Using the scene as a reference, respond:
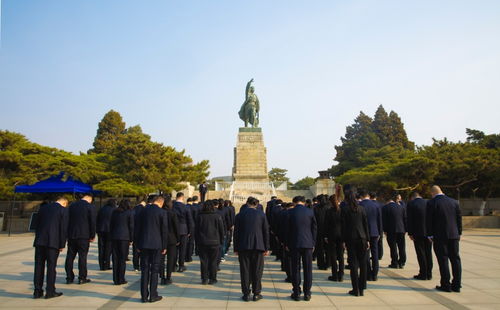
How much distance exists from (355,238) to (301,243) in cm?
100

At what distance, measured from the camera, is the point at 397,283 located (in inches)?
284

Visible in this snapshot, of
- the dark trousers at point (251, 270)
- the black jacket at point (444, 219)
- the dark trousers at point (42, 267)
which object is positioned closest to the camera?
the dark trousers at point (251, 270)

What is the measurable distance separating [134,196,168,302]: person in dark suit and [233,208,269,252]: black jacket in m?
1.33

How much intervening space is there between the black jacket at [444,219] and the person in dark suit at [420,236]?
842mm

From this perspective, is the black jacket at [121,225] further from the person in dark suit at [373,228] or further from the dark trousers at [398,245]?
the dark trousers at [398,245]

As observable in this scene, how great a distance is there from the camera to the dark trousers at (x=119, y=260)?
7.23 m

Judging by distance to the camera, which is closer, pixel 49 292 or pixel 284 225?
pixel 49 292

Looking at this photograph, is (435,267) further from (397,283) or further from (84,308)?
(84,308)

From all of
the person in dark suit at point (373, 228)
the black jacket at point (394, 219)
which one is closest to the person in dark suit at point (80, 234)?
the person in dark suit at point (373, 228)

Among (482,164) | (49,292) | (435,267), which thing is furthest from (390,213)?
(482,164)

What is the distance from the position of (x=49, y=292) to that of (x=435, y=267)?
338 inches

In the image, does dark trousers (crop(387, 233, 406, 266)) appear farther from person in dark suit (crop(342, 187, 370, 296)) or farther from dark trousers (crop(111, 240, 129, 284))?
dark trousers (crop(111, 240, 129, 284))

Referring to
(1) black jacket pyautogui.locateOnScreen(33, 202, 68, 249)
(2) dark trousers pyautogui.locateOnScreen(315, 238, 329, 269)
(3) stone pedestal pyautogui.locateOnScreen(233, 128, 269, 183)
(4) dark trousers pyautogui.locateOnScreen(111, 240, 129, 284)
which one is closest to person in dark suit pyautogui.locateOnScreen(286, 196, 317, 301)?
(2) dark trousers pyautogui.locateOnScreen(315, 238, 329, 269)

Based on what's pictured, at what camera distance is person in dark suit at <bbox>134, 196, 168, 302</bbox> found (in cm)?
594
